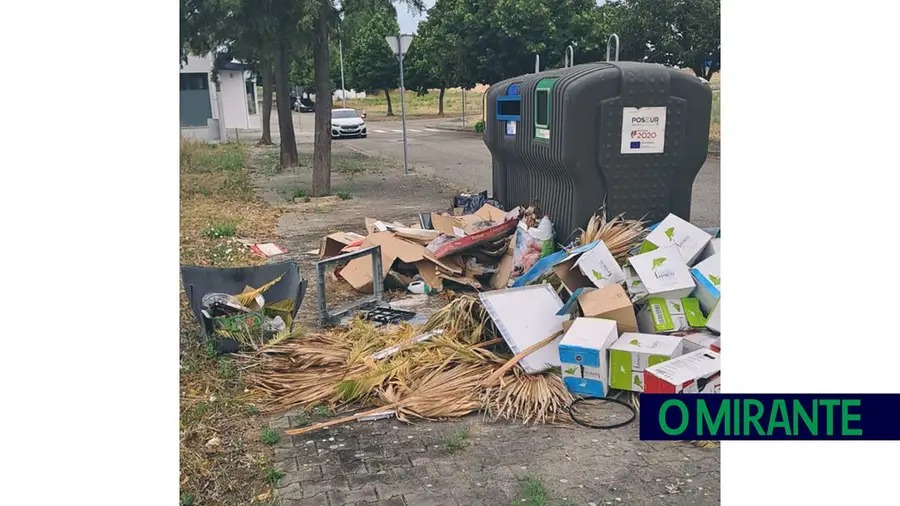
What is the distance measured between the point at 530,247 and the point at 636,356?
2.26m

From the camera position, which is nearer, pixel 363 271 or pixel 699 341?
pixel 699 341

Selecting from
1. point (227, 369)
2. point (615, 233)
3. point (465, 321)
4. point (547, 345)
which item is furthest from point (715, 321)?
point (227, 369)

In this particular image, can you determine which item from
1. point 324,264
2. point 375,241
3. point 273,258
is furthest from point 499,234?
point 273,258

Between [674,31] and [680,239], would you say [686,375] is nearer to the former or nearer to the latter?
[680,239]

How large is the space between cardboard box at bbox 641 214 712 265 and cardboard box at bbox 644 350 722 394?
1.20 meters

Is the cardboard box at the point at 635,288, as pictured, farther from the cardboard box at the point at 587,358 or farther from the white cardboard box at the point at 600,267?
the cardboard box at the point at 587,358

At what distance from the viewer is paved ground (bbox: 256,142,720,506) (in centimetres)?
340

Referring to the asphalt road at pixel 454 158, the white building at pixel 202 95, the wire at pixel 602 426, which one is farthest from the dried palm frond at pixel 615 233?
the white building at pixel 202 95

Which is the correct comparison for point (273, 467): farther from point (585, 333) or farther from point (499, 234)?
point (499, 234)

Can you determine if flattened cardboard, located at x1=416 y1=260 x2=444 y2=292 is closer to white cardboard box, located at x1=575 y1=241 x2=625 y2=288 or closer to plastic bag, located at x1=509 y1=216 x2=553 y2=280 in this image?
plastic bag, located at x1=509 y1=216 x2=553 y2=280

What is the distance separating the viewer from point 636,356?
4328mm

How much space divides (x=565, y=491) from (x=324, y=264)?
298cm

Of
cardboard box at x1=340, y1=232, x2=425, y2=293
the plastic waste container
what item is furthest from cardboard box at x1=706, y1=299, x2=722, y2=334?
cardboard box at x1=340, y1=232, x2=425, y2=293

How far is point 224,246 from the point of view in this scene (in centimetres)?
894
